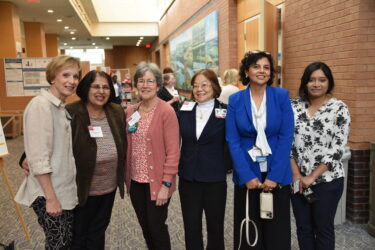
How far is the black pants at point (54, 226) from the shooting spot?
1.78 meters

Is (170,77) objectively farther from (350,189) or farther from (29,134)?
(29,134)

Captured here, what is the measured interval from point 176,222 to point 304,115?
1.91m

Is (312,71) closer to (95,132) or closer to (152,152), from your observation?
(152,152)

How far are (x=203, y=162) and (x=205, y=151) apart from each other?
0.08 metres

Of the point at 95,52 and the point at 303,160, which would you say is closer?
the point at 303,160

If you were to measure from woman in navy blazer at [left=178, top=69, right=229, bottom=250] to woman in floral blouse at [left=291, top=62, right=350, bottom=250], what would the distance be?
571 millimetres

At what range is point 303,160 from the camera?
2266mm

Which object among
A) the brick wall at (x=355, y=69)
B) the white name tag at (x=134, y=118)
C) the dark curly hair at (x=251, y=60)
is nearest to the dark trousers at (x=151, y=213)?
the white name tag at (x=134, y=118)

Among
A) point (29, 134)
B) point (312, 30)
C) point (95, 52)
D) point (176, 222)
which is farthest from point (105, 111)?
point (95, 52)

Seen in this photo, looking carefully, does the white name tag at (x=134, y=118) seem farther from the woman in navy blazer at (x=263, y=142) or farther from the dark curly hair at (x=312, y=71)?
the dark curly hair at (x=312, y=71)

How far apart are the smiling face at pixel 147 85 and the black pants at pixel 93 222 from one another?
737 millimetres

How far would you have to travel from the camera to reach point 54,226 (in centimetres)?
183

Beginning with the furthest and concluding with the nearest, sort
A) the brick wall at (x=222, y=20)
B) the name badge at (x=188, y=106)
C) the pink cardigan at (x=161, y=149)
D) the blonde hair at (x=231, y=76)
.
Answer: the brick wall at (x=222, y=20) < the blonde hair at (x=231, y=76) < the name badge at (x=188, y=106) < the pink cardigan at (x=161, y=149)

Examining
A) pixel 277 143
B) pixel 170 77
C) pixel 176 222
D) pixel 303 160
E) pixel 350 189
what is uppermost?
pixel 170 77
